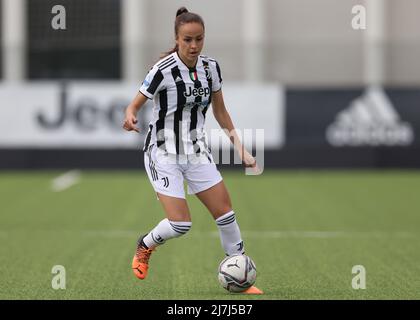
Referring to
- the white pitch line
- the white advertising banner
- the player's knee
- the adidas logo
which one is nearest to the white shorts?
the player's knee

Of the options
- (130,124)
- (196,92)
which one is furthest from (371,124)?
(130,124)

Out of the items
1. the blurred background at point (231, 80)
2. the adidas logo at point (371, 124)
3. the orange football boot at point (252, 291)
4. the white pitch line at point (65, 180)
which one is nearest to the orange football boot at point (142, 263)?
the orange football boot at point (252, 291)

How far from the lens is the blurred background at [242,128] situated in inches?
501

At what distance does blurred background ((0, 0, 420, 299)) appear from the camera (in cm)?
1273

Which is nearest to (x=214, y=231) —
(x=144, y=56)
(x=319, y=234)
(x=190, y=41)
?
(x=319, y=234)

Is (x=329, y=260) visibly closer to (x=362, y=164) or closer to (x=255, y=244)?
(x=255, y=244)

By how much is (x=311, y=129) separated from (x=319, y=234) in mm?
9817

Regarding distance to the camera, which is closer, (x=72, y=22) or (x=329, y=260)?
(x=329, y=260)

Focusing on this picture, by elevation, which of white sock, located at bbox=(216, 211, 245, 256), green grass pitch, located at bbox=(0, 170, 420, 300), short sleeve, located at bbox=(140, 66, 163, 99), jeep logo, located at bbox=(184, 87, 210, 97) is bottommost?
green grass pitch, located at bbox=(0, 170, 420, 300)

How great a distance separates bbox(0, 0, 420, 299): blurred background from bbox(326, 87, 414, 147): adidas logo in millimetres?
29

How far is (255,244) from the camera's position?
13.0 meters

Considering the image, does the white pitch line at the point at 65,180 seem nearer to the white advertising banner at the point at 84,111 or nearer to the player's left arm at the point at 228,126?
the white advertising banner at the point at 84,111

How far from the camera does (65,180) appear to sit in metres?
22.4

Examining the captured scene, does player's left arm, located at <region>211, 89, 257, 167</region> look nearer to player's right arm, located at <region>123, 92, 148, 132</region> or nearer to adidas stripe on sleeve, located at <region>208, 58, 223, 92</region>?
adidas stripe on sleeve, located at <region>208, 58, 223, 92</region>
